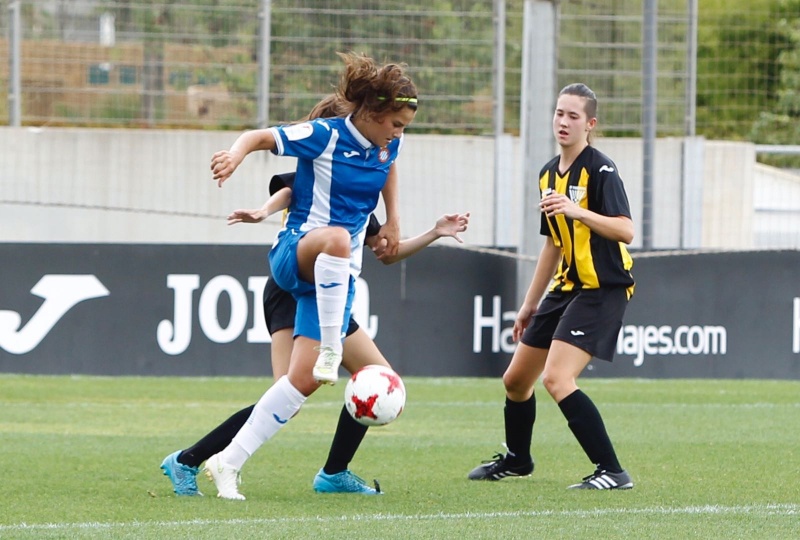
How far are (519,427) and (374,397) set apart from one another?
4.03ft

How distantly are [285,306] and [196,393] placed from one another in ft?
17.8

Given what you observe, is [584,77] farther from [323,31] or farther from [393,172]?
[393,172]

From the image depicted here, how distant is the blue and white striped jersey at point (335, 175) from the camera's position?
233 inches

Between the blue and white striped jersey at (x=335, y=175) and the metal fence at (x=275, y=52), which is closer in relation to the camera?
the blue and white striped jersey at (x=335, y=175)

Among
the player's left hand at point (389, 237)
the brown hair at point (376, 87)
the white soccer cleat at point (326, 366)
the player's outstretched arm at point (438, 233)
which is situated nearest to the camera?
the white soccer cleat at point (326, 366)

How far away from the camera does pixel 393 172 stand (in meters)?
6.33

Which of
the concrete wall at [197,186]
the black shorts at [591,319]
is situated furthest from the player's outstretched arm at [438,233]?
the concrete wall at [197,186]

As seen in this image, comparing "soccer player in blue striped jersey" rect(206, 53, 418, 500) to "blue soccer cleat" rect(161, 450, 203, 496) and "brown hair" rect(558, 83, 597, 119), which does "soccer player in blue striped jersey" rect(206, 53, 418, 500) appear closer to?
"blue soccer cleat" rect(161, 450, 203, 496)

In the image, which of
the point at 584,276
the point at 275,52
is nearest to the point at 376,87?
the point at 584,276

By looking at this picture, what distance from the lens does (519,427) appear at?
6.94 metres

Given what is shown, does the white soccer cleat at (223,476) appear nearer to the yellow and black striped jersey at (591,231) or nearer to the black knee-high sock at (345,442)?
the black knee-high sock at (345,442)

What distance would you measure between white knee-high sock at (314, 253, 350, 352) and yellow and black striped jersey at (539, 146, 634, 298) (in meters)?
1.23

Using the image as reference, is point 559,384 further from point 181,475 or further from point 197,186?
point 197,186

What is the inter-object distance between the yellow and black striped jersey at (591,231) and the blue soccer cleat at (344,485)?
133cm
